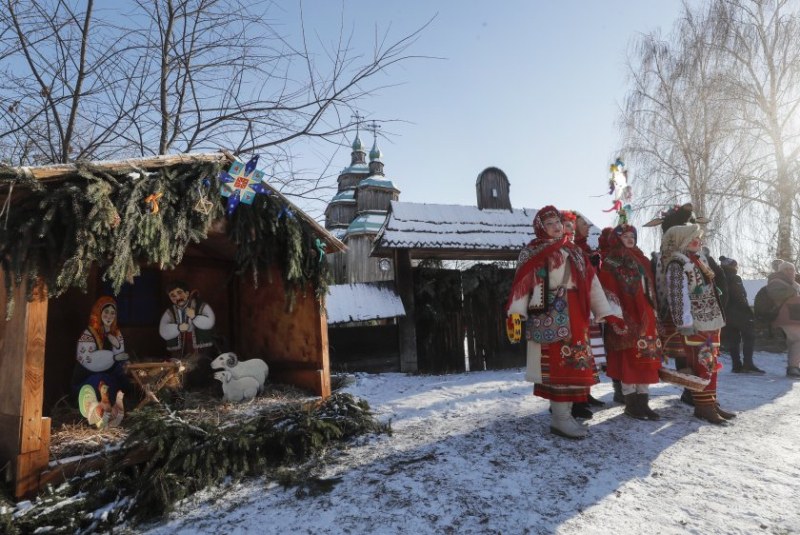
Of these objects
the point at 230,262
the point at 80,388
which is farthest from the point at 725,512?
the point at 230,262

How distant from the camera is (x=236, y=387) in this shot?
4.38 metres

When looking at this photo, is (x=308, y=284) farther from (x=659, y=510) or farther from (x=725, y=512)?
(x=725, y=512)

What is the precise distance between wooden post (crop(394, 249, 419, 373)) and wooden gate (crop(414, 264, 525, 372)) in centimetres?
15

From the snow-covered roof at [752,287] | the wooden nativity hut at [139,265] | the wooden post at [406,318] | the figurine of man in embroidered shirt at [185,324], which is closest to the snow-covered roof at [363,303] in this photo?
the wooden post at [406,318]

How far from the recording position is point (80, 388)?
3793 mm

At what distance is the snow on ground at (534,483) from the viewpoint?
259 cm

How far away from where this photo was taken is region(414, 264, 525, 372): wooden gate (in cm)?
812

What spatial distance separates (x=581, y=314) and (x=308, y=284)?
2532mm

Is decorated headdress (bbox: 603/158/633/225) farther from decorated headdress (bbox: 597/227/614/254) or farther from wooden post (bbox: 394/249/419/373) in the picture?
wooden post (bbox: 394/249/419/373)

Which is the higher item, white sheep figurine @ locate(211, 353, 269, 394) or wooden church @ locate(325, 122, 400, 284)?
wooden church @ locate(325, 122, 400, 284)

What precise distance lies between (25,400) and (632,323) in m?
4.82

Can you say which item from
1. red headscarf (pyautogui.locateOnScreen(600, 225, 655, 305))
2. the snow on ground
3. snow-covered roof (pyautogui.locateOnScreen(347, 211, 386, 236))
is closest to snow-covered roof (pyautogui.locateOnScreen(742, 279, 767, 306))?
the snow on ground

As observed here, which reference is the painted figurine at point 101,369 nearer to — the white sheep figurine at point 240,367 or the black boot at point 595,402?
the white sheep figurine at point 240,367

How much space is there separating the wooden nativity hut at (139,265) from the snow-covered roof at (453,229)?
3.00m
